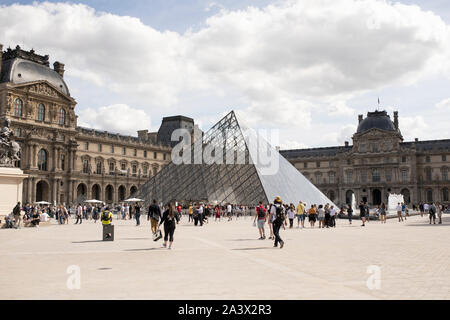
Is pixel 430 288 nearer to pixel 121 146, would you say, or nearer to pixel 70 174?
pixel 70 174

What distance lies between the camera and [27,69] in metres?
50.1

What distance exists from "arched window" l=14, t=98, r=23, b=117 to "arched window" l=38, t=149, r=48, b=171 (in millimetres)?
4952

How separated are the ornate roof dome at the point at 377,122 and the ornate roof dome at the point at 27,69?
49.6 m

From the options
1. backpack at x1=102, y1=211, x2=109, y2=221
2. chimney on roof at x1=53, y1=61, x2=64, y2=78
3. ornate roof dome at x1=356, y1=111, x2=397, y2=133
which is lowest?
backpack at x1=102, y1=211, x2=109, y2=221

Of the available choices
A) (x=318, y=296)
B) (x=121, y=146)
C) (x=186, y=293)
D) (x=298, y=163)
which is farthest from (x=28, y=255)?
(x=298, y=163)

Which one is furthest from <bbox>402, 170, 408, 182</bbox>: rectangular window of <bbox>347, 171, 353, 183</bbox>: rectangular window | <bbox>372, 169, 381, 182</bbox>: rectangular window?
<bbox>347, 171, 353, 183</bbox>: rectangular window

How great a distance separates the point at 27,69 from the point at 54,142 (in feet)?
29.3

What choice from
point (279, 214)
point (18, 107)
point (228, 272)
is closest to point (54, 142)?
point (18, 107)

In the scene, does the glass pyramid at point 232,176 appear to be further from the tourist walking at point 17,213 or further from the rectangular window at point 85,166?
the rectangular window at point 85,166

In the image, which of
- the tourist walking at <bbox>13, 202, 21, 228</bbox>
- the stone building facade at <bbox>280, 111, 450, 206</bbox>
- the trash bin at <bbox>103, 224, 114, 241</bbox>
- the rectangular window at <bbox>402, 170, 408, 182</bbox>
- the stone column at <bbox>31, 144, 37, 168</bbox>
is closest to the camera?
the trash bin at <bbox>103, 224, 114, 241</bbox>

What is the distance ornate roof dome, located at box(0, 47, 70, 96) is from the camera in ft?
159

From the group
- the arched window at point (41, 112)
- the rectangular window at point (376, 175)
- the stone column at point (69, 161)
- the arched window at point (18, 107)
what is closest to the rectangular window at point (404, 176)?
the rectangular window at point (376, 175)

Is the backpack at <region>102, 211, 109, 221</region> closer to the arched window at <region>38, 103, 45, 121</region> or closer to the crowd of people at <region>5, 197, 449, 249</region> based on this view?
the crowd of people at <region>5, 197, 449, 249</region>

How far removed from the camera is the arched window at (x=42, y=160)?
50.2 meters
